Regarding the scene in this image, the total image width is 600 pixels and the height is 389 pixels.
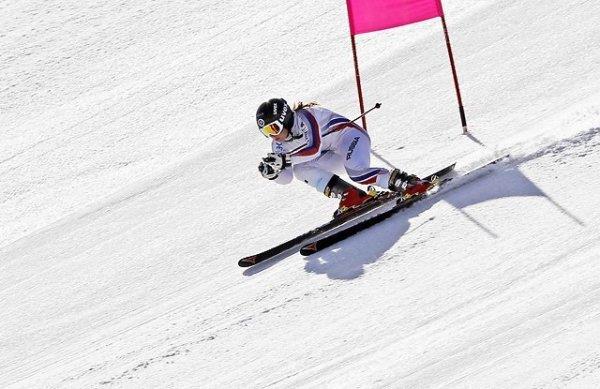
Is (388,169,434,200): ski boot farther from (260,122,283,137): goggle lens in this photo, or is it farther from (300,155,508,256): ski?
(260,122,283,137): goggle lens

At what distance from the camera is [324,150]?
9547mm

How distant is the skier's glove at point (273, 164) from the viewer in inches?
361

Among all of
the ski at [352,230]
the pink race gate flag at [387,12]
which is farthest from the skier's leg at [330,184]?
the pink race gate flag at [387,12]

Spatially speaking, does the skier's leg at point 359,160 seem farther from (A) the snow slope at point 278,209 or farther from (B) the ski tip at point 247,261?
(B) the ski tip at point 247,261

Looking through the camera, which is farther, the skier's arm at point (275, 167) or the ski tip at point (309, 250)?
the skier's arm at point (275, 167)

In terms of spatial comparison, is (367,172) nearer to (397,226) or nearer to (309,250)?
(397,226)

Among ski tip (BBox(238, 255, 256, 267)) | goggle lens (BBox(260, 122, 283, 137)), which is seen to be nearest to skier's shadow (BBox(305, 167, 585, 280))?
ski tip (BBox(238, 255, 256, 267))

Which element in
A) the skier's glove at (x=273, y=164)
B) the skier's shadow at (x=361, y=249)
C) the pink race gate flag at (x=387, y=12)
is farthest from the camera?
the pink race gate flag at (x=387, y=12)

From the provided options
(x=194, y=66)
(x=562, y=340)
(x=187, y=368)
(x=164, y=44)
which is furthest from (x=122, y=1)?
(x=562, y=340)

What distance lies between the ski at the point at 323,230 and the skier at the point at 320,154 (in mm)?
78

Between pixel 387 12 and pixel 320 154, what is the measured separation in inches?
69.6

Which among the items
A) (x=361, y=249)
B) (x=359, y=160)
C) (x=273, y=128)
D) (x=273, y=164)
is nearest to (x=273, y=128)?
(x=273, y=128)

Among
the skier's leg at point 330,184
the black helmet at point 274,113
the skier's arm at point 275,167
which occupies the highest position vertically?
the black helmet at point 274,113

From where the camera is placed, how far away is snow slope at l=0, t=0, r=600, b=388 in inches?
301
